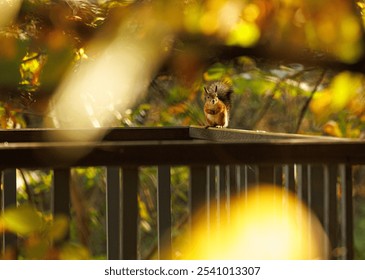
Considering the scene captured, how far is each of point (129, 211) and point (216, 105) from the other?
2.45 metres

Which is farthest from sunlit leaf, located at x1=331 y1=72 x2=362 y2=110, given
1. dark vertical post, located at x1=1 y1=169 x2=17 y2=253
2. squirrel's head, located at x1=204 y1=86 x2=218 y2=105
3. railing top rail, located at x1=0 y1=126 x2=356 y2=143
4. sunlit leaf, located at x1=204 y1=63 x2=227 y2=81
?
dark vertical post, located at x1=1 y1=169 x2=17 y2=253

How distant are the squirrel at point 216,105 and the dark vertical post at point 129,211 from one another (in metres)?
2.35

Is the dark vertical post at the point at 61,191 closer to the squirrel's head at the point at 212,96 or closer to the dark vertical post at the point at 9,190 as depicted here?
the dark vertical post at the point at 9,190

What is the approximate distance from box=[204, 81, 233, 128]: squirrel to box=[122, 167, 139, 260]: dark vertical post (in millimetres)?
2354

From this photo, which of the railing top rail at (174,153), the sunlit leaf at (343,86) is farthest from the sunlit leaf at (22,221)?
the sunlit leaf at (343,86)

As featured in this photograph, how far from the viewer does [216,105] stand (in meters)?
4.23

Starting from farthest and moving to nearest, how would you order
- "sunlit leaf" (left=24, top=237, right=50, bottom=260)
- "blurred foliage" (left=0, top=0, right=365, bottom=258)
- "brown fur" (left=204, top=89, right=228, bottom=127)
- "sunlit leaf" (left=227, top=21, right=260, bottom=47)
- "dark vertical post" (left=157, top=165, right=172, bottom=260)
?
1. "sunlit leaf" (left=227, top=21, right=260, bottom=47)
2. "blurred foliage" (left=0, top=0, right=365, bottom=258)
3. "brown fur" (left=204, top=89, right=228, bottom=127)
4. "dark vertical post" (left=157, top=165, right=172, bottom=260)
5. "sunlit leaf" (left=24, top=237, right=50, bottom=260)

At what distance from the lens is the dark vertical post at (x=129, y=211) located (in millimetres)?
1812

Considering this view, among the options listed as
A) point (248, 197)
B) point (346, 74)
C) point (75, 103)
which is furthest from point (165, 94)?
point (248, 197)

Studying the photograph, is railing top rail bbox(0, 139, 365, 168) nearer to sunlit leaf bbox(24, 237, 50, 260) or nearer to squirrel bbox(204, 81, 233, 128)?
sunlit leaf bbox(24, 237, 50, 260)

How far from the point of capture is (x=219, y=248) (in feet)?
6.88

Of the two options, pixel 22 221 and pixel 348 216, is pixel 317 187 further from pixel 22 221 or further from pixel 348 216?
pixel 22 221

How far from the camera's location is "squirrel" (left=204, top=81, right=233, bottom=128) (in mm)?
4215

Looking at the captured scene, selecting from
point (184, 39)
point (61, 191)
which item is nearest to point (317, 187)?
point (61, 191)
